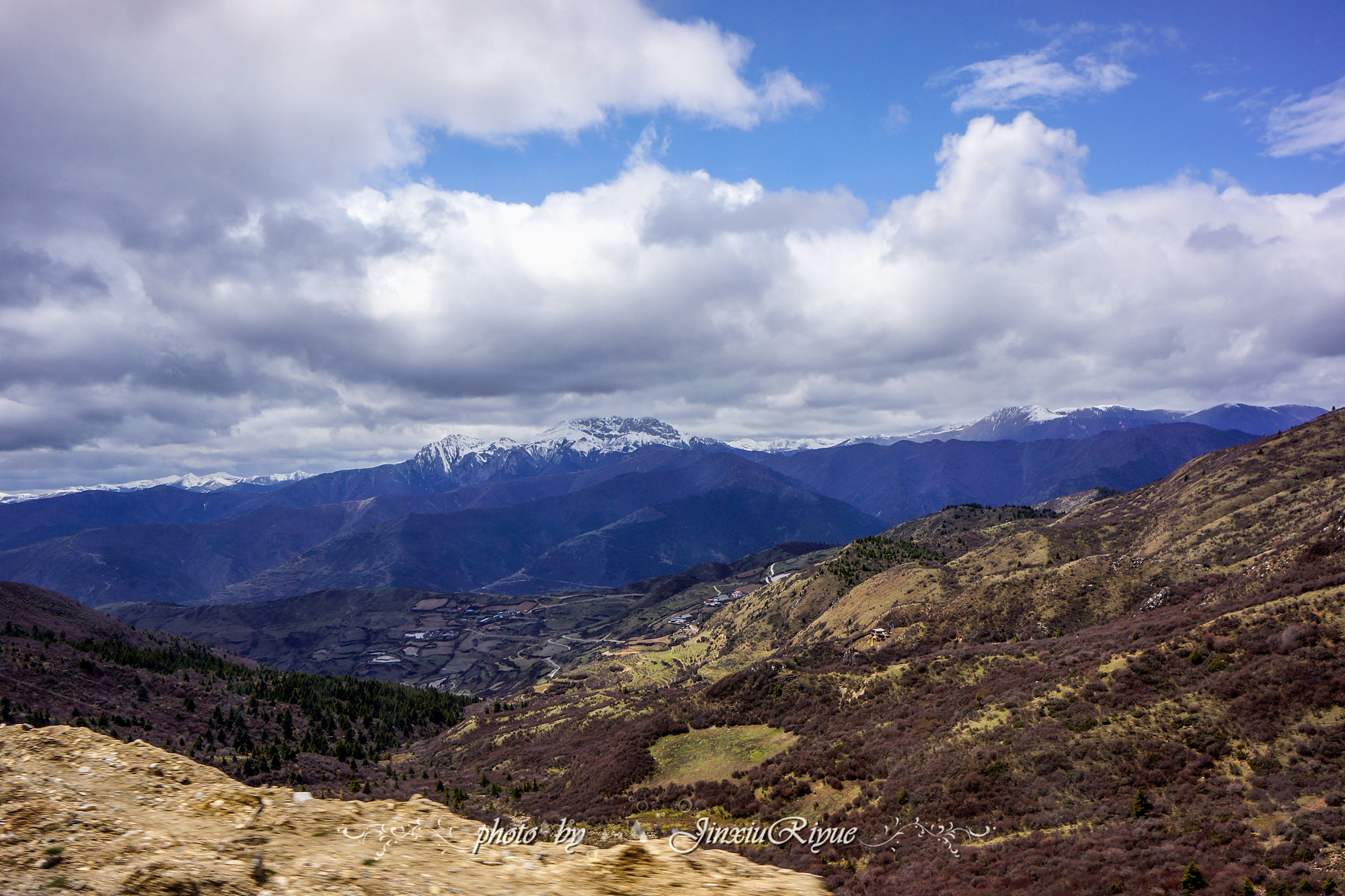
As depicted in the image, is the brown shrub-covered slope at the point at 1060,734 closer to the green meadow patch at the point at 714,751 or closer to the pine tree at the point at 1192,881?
the pine tree at the point at 1192,881

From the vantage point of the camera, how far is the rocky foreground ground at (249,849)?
1187cm

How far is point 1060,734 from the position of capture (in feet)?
133

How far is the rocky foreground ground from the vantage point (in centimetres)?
1187

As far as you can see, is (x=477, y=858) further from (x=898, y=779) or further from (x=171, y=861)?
(x=898, y=779)

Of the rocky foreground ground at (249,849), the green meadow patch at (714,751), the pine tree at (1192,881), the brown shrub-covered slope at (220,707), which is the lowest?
the brown shrub-covered slope at (220,707)

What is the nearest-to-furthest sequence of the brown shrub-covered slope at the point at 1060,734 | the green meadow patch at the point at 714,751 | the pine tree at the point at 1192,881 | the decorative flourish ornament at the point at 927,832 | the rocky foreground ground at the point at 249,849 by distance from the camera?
1. the rocky foreground ground at the point at 249,849
2. the pine tree at the point at 1192,881
3. the brown shrub-covered slope at the point at 1060,734
4. the decorative flourish ornament at the point at 927,832
5. the green meadow patch at the point at 714,751

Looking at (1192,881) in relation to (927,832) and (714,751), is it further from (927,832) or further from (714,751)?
(714,751)

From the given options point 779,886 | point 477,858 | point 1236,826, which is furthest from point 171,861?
point 1236,826

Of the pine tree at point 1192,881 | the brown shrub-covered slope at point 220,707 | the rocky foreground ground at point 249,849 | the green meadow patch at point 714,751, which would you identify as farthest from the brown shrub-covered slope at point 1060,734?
the rocky foreground ground at point 249,849

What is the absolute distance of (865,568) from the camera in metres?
168

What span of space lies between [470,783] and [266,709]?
225 ft

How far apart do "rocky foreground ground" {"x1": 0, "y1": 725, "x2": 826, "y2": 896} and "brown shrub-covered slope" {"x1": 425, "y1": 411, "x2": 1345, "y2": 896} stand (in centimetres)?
1876

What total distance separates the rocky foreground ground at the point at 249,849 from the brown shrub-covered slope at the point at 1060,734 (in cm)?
1876

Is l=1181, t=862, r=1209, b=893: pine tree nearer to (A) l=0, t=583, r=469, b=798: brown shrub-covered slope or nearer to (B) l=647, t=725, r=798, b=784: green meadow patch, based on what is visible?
(B) l=647, t=725, r=798, b=784: green meadow patch
